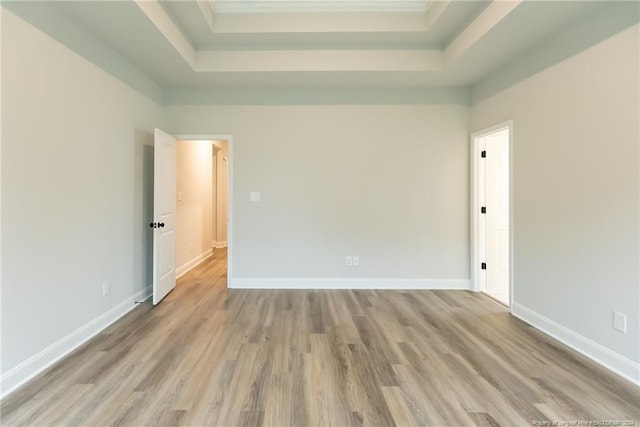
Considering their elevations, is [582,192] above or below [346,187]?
below

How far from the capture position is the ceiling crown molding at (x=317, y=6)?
2.96m

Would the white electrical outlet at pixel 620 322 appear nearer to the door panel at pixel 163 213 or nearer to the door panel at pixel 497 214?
the door panel at pixel 497 214

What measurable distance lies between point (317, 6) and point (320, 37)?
0.92 feet

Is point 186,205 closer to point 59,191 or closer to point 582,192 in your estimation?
point 59,191

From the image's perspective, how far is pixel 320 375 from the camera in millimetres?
2025

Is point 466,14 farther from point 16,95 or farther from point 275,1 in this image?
point 16,95

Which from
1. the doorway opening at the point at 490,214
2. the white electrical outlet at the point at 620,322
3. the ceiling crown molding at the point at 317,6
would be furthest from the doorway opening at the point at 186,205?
the white electrical outlet at the point at 620,322

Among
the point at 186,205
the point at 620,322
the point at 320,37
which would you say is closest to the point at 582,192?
the point at 620,322

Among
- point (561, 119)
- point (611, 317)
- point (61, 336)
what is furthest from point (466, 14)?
point (61, 336)

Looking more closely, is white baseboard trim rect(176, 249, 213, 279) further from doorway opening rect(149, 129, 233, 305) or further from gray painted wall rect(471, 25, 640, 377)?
gray painted wall rect(471, 25, 640, 377)

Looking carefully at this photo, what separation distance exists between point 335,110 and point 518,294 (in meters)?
3.07

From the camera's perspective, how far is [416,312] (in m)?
3.22

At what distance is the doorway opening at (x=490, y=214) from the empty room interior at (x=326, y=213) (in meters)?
0.03

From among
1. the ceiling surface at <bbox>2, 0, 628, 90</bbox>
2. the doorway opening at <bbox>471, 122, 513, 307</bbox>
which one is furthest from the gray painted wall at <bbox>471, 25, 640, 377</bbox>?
the doorway opening at <bbox>471, 122, 513, 307</bbox>
